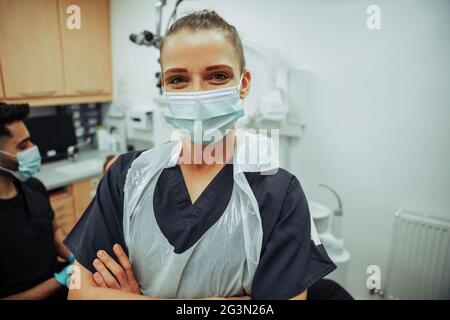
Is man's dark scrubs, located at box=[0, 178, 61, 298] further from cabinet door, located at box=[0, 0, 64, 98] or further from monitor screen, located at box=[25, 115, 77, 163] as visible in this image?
monitor screen, located at box=[25, 115, 77, 163]

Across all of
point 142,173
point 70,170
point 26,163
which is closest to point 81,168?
point 70,170

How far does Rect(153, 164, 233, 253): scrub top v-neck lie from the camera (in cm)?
71

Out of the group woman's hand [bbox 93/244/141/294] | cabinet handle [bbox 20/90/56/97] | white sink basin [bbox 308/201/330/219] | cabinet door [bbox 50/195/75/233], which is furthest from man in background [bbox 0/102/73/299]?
white sink basin [bbox 308/201/330/219]

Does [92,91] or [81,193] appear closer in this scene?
[81,193]

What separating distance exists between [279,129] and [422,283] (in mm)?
1075

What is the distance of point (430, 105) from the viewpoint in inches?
51.8

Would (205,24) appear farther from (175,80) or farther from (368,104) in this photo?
(368,104)

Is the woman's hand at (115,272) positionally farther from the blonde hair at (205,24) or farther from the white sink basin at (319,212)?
the white sink basin at (319,212)

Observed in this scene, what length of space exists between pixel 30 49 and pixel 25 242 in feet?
3.48

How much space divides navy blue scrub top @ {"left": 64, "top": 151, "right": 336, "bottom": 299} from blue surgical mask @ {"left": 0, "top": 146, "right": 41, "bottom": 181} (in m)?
0.71

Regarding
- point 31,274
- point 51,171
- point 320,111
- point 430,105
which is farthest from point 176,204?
point 51,171

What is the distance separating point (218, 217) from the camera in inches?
28.2

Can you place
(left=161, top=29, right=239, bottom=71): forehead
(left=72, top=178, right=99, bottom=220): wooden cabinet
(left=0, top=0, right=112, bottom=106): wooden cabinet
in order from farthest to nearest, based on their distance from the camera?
(left=72, top=178, right=99, bottom=220): wooden cabinet → (left=0, top=0, right=112, bottom=106): wooden cabinet → (left=161, top=29, right=239, bottom=71): forehead

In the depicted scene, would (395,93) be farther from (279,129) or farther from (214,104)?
(214,104)
